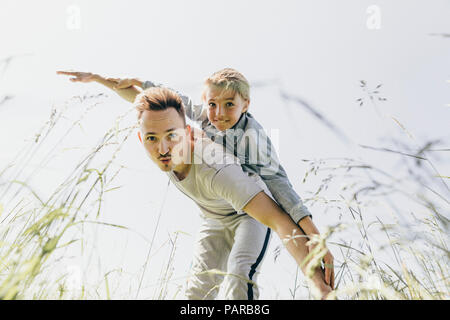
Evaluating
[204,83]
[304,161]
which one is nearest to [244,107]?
[204,83]

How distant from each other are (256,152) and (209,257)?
64 centimetres

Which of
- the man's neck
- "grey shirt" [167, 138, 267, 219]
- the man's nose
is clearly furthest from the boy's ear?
the man's nose

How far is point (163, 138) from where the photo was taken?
1971 mm

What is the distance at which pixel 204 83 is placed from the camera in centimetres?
282

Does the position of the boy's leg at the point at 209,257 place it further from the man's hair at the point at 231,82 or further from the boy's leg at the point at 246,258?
the man's hair at the point at 231,82

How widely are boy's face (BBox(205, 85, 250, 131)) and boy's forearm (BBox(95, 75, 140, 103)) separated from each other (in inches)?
18.3

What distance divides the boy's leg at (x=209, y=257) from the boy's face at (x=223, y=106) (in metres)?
0.59

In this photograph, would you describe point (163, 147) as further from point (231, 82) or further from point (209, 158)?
point (231, 82)

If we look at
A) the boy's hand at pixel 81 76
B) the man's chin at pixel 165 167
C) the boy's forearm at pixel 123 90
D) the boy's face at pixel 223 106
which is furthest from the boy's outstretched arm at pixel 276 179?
the boy's hand at pixel 81 76

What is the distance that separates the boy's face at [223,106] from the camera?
254 cm

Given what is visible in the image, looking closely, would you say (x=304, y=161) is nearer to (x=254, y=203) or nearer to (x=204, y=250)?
(x=254, y=203)

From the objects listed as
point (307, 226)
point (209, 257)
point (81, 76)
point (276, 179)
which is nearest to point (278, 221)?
point (307, 226)
